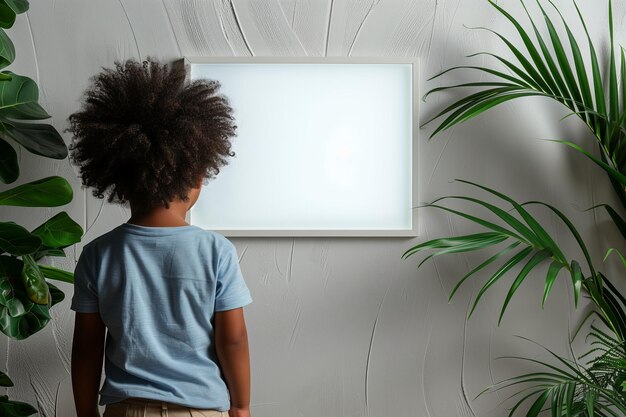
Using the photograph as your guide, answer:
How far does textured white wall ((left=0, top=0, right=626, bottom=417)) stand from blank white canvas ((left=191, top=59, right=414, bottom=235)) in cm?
6

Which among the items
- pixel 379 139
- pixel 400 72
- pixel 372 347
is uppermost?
pixel 400 72

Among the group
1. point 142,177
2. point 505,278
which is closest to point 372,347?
point 505,278

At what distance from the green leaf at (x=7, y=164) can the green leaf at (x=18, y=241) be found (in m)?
0.15

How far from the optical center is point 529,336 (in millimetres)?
2039

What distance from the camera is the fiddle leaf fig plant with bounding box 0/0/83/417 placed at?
66.3 inches

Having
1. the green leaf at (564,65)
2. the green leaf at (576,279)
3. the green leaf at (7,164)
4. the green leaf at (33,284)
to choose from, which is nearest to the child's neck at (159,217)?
the green leaf at (33,284)

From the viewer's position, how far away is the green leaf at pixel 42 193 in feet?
5.76

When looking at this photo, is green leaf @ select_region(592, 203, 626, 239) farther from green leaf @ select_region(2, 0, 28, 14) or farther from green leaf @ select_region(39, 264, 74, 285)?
green leaf @ select_region(2, 0, 28, 14)

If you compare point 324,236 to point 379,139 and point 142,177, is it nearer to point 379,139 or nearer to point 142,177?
point 379,139

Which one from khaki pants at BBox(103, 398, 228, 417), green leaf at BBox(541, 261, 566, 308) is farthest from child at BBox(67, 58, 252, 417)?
green leaf at BBox(541, 261, 566, 308)

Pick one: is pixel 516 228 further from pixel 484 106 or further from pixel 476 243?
pixel 484 106

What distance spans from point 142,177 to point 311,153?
0.87 m

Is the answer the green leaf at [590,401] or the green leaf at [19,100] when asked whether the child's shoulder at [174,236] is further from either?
the green leaf at [590,401]

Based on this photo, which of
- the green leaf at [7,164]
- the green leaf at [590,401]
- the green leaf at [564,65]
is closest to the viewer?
the green leaf at [590,401]
